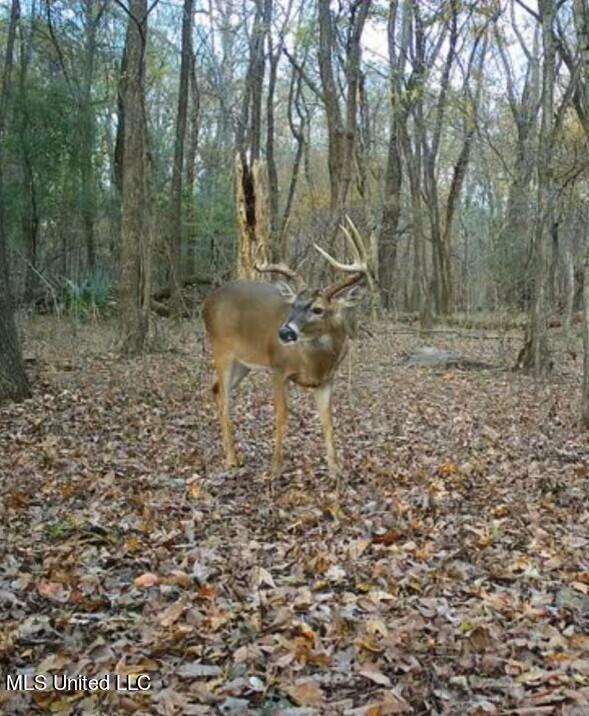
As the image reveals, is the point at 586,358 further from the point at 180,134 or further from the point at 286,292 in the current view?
the point at 180,134

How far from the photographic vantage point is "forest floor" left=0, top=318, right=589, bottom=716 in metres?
3.85

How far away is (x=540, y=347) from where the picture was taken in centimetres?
1377

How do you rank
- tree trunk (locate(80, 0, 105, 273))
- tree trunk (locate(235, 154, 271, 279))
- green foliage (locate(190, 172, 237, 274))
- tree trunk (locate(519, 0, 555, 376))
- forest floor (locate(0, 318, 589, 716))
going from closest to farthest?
forest floor (locate(0, 318, 589, 716)), tree trunk (locate(519, 0, 555, 376)), tree trunk (locate(235, 154, 271, 279)), tree trunk (locate(80, 0, 105, 273)), green foliage (locate(190, 172, 237, 274))

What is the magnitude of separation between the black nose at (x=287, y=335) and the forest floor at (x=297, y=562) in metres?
1.19

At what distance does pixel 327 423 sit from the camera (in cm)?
762

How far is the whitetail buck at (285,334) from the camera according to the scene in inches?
298

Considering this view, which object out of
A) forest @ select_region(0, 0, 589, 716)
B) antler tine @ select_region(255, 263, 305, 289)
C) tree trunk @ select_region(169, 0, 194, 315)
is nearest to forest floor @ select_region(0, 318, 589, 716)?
forest @ select_region(0, 0, 589, 716)

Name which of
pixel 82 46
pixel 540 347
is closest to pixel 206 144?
pixel 82 46

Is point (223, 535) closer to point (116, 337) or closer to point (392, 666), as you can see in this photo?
point (392, 666)

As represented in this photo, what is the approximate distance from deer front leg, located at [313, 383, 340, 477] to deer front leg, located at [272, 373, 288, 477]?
0.32m

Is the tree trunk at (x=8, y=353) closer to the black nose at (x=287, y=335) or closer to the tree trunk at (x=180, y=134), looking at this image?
the black nose at (x=287, y=335)

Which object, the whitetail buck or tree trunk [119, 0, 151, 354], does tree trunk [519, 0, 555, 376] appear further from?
tree trunk [119, 0, 151, 354]

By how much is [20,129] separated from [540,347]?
16.5 meters

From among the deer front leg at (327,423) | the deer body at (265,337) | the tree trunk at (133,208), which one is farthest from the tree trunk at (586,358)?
the tree trunk at (133,208)
